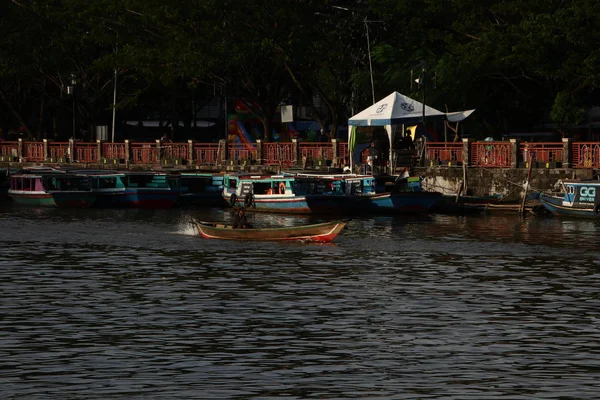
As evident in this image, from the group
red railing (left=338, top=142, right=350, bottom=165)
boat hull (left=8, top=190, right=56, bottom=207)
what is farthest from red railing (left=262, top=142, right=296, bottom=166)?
boat hull (left=8, top=190, right=56, bottom=207)

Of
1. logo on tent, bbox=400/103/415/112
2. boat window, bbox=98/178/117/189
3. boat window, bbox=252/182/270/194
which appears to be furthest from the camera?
boat window, bbox=98/178/117/189

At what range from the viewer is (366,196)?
191ft

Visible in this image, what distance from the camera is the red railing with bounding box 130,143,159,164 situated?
75875 mm

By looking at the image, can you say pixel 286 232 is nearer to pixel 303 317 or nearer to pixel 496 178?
pixel 303 317

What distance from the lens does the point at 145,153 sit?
7625 cm

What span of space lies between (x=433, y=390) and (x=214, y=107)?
96225 mm

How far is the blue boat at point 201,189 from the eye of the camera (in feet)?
221

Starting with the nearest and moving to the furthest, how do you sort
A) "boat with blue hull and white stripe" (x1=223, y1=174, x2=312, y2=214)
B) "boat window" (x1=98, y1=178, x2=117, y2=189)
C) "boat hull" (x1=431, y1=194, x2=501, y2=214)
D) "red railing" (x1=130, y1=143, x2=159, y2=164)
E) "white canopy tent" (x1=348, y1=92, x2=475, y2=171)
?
"boat hull" (x1=431, y1=194, x2=501, y2=214) → "boat with blue hull and white stripe" (x1=223, y1=174, x2=312, y2=214) → "white canopy tent" (x1=348, y1=92, x2=475, y2=171) → "boat window" (x1=98, y1=178, x2=117, y2=189) → "red railing" (x1=130, y1=143, x2=159, y2=164)

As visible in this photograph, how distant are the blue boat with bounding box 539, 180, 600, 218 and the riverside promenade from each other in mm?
1924

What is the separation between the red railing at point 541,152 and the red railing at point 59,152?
106ft

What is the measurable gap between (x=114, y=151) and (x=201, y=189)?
12261mm

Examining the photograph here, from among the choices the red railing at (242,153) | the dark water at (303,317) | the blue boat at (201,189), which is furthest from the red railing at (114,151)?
the dark water at (303,317)

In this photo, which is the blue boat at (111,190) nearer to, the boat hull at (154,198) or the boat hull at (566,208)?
the boat hull at (154,198)

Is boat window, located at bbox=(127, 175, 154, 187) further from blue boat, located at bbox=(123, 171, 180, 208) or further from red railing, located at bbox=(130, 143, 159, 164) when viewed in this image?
red railing, located at bbox=(130, 143, 159, 164)
